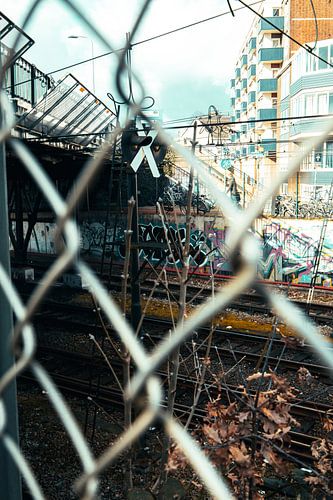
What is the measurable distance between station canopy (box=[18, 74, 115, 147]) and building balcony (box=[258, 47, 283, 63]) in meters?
20.9

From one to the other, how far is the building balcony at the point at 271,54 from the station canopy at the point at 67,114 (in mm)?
20866

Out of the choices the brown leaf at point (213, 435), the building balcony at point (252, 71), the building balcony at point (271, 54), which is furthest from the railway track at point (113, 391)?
the building balcony at point (252, 71)

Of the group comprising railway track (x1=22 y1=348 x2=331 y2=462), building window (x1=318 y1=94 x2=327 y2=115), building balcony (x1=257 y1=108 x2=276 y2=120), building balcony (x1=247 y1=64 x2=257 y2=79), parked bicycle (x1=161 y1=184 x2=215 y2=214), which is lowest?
railway track (x1=22 y1=348 x2=331 y2=462)

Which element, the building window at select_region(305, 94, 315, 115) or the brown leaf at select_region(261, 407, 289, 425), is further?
the building window at select_region(305, 94, 315, 115)

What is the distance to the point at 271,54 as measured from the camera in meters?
29.5

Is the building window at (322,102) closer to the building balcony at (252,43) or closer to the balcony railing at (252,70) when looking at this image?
the balcony railing at (252,70)

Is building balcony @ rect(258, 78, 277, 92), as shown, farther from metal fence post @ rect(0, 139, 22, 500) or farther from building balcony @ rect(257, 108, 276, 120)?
metal fence post @ rect(0, 139, 22, 500)

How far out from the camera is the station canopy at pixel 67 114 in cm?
962

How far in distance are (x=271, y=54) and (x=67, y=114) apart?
2253 centimetres

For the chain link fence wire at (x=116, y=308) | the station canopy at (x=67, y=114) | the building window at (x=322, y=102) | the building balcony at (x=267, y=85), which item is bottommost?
the chain link fence wire at (x=116, y=308)

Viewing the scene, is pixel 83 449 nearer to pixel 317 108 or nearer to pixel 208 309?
pixel 208 309

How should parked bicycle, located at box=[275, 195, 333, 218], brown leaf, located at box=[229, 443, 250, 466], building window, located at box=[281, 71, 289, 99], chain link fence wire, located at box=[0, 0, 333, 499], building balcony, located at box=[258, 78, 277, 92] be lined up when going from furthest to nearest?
building balcony, located at box=[258, 78, 277, 92] < building window, located at box=[281, 71, 289, 99] < parked bicycle, located at box=[275, 195, 333, 218] < brown leaf, located at box=[229, 443, 250, 466] < chain link fence wire, located at box=[0, 0, 333, 499]

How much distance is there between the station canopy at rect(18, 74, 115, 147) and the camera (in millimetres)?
9625

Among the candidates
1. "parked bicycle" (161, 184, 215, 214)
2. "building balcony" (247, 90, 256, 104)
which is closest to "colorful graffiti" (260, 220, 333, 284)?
"parked bicycle" (161, 184, 215, 214)
